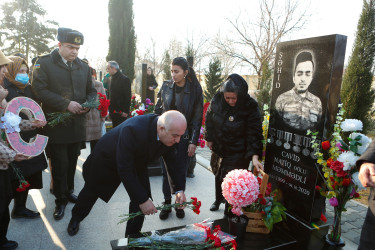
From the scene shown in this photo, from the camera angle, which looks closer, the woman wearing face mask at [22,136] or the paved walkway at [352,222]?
Result: the woman wearing face mask at [22,136]

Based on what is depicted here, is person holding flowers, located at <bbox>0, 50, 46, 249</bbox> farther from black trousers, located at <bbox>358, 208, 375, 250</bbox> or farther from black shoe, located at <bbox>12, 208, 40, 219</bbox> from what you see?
black trousers, located at <bbox>358, 208, 375, 250</bbox>

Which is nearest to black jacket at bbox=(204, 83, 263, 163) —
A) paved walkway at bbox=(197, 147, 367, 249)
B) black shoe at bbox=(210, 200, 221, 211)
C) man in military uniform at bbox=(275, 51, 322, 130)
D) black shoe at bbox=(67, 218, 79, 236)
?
man in military uniform at bbox=(275, 51, 322, 130)

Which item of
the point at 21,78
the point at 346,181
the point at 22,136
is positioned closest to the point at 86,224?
the point at 22,136

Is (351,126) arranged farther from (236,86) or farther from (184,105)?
(184,105)

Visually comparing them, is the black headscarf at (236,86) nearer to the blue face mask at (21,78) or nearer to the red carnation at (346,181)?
the red carnation at (346,181)

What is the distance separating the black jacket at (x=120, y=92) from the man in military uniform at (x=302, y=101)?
384 cm

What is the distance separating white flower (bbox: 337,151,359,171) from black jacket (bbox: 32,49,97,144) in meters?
3.01

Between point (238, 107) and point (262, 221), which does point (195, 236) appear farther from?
point (238, 107)

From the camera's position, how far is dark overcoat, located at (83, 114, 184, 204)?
7.00 ft

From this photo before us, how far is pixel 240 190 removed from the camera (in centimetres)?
228

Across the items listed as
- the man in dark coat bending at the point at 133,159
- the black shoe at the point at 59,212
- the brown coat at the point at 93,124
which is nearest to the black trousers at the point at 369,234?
the man in dark coat bending at the point at 133,159

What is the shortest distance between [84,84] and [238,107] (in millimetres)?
2061

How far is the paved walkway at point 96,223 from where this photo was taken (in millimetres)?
2781

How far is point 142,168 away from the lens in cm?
247
